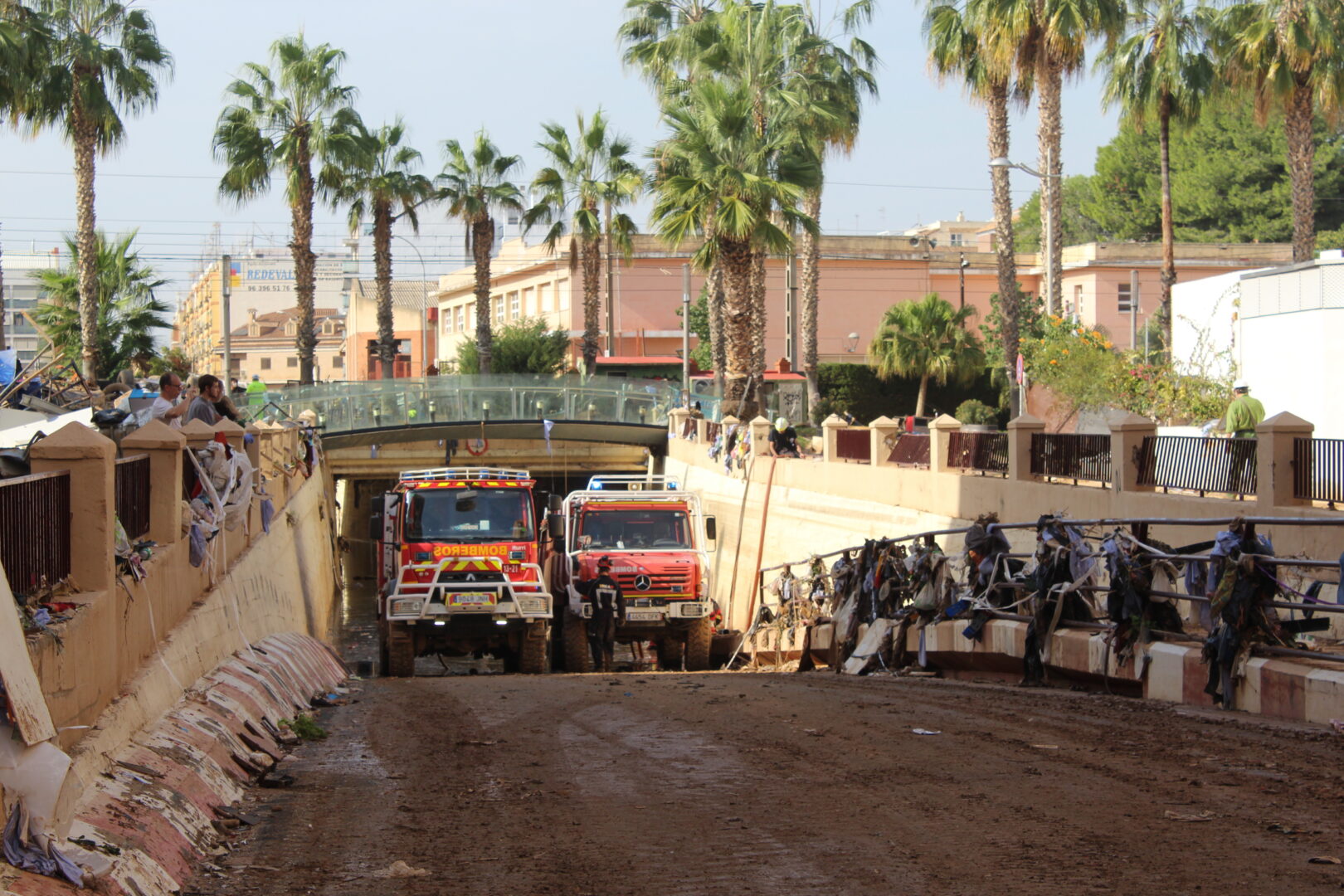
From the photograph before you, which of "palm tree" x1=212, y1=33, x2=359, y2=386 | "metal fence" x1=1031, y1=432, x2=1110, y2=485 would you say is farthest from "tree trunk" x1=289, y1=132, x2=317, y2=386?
"metal fence" x1=1031, y1=432, x2=1110, y2=485

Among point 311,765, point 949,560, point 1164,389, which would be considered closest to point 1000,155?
point 1164,389

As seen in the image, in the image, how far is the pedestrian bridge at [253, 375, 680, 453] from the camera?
42.9m

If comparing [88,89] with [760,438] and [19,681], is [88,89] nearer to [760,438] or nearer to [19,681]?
[760,438]

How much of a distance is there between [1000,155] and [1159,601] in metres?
27.8

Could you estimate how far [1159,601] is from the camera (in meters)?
12.1

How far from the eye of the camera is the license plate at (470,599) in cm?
2048

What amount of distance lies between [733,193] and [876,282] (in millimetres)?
28658

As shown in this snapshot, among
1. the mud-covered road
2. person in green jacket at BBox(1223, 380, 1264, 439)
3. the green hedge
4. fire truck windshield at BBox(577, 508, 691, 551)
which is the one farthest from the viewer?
the green hedge

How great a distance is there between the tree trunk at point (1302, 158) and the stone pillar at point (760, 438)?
14.7 meters

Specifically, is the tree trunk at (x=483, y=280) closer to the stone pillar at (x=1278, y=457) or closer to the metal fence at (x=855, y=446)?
the metal fence at (x=855, y=446)

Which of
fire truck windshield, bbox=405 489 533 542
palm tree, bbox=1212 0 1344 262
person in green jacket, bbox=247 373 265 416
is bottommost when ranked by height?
fire truck windshield, bbox=405 489 533 542

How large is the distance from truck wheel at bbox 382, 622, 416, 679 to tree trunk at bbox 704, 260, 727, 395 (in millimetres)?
23675

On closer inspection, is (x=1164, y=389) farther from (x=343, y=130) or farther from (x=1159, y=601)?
(x=343, y=130)

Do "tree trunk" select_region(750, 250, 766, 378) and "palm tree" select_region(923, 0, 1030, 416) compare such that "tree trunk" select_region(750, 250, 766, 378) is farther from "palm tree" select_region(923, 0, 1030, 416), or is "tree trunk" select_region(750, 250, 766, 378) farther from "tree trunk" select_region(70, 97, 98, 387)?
"tree trunk" select_region(70, 97, 98, 387)
